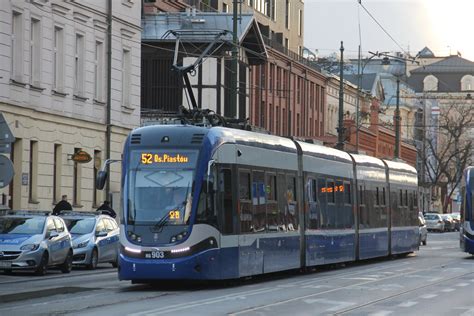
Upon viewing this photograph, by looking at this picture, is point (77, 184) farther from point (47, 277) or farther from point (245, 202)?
point (245, 202)

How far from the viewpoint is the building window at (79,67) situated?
4772 cm

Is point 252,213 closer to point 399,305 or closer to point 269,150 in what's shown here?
point 269,150

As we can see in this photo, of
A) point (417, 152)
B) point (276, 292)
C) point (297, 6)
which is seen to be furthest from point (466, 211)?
point (417, 152)

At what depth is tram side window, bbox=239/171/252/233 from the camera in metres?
26.2

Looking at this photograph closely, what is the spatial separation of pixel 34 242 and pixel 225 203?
685 cm

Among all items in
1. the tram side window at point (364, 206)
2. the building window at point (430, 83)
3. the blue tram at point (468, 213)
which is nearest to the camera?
the tram side window at point (364, 206)

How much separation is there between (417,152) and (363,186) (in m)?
84.1

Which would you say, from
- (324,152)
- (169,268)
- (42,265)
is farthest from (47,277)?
(324,152)

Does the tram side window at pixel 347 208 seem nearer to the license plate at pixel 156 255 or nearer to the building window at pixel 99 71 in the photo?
the license plate at pixel 156 255

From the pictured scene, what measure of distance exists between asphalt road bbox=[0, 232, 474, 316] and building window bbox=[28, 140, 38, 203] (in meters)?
10.7

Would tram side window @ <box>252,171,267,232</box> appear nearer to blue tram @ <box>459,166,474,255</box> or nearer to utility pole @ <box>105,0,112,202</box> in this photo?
blue tram @ <box>459,166,474,255</box>

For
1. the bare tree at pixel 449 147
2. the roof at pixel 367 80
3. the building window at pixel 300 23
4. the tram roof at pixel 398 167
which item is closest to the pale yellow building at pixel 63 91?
the tram roof at pixel 398 167

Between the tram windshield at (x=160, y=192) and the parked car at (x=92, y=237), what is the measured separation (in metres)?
10.5

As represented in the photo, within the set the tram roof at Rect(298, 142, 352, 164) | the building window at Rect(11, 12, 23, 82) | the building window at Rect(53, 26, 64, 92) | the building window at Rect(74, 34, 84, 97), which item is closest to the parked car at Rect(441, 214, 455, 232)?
the building window at Rect(74, 34, 84, 97)
